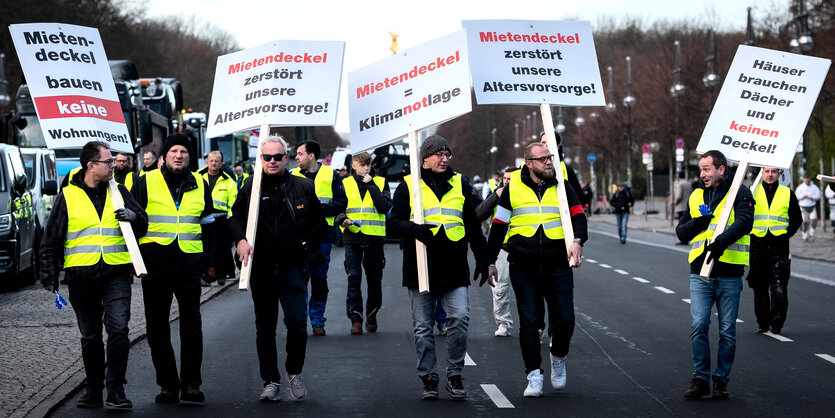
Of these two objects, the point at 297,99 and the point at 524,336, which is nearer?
the point at 524,336

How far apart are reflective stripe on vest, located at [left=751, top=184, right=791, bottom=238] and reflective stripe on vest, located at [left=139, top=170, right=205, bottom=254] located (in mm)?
6276

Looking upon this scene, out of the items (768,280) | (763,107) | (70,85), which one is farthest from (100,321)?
(768,280)

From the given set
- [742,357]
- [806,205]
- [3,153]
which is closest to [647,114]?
[806,205]

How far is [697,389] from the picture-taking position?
8.61 metres

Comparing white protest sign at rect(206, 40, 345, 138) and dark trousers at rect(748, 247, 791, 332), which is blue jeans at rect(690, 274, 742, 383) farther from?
dark trousers at rect(748, 247, 791, 332)

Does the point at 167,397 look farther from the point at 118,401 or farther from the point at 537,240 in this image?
the point at 537,240

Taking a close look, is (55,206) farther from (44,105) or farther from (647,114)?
(647,114)

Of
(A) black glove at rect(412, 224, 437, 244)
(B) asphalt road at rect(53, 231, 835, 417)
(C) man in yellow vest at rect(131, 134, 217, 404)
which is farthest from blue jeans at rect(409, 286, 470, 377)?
(C) man in yellow vest at rect(131, 134, 217, 404)

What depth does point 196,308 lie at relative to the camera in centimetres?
868

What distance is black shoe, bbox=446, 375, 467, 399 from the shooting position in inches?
340

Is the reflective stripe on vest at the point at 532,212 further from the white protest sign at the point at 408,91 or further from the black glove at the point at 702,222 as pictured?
the black glove at the point at 702,222

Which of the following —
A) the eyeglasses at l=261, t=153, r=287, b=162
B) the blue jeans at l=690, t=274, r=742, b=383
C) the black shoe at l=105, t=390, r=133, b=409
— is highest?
the eyeglasses at l=261, t=153, r=287, b=162

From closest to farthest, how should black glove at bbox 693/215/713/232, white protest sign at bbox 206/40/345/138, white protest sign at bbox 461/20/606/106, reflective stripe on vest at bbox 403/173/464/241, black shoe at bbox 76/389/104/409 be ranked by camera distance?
black shoe at bbox 76/389/104/409, reflective stripe on vest at bbox 403/173/464/241, black glove at bbox 693/215/713/232, white protest sign at bbox 206/40/345/138, white protest sign at bbox 461/20/606/106

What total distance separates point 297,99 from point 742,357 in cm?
440
